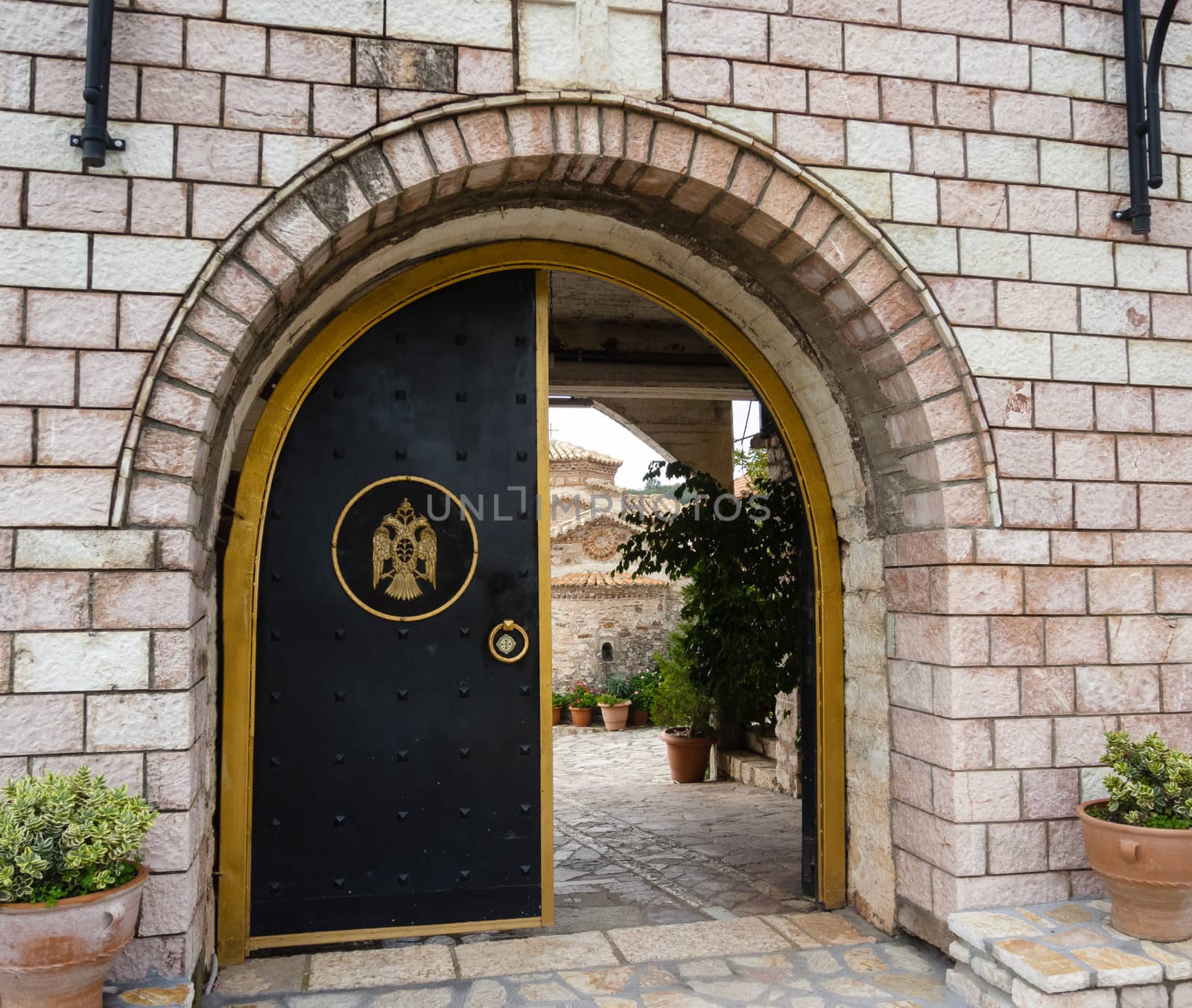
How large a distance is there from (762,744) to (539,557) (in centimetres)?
452

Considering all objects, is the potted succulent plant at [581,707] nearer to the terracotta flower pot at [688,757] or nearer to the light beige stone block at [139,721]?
the terracotta flower pot at [688,757]

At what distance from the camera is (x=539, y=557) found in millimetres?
3549

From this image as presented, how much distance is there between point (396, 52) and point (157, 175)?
785 mm

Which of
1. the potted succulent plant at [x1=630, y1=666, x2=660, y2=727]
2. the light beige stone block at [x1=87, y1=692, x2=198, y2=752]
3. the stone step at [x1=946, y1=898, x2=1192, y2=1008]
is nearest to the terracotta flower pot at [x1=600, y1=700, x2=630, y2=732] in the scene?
A: the potted succulent plant at [x1=630, y1=666, x2=660, y2=727]

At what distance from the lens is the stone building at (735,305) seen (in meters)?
2.65

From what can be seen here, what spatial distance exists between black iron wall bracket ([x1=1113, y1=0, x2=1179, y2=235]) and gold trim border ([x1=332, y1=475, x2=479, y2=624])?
251cm

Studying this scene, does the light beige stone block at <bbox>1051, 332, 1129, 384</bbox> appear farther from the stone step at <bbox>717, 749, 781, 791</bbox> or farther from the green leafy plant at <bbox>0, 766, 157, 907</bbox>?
the stone step at <bbox>717, 749, 781, 791</bbox>

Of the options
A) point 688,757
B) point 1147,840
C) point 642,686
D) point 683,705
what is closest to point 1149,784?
point 1147,840

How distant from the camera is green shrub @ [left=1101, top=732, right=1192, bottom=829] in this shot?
9.33 feet

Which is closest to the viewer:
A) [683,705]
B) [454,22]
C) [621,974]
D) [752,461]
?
[454,22]

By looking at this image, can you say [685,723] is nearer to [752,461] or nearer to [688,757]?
[688,757]

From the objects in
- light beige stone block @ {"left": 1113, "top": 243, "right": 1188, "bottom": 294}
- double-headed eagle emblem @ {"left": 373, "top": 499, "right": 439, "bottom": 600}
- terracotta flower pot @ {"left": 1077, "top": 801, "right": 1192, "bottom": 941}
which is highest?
light beige stone block @ {"left": 1113, "top": 243, "right": 1188, "bottom": 294}

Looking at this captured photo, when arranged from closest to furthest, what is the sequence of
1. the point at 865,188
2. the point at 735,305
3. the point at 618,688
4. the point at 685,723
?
the point at 865,188
the point at 735,305
the point at 685,723
the point at 618,688

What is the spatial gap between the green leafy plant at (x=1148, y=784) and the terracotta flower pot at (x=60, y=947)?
2.71 meters
